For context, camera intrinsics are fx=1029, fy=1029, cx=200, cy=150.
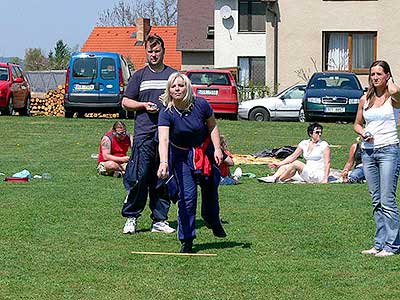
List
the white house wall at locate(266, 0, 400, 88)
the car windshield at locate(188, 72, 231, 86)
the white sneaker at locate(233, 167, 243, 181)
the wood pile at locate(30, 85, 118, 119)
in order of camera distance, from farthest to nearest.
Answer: the white house wall at locate(266, 0, 400, 88), the wood pile at locate(30, 85, 118, 119), the car windshield at locate(188, 72, 231, 86), the white sneaker at locate(233, 167, 243, 181)

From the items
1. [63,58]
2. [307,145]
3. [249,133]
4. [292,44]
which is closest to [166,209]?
[307,145]

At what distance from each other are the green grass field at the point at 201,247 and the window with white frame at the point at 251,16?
37.7m

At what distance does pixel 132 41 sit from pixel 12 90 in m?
41.4

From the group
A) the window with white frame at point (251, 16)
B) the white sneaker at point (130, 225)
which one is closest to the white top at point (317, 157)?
the white sneaker at point (130, 225)

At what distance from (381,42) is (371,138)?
3387cm

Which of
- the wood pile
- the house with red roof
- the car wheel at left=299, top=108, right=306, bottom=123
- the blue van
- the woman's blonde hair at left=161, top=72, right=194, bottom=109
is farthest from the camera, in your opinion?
the house with red roof

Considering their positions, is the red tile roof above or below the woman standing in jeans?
above

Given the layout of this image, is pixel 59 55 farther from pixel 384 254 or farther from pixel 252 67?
pixel 384 254

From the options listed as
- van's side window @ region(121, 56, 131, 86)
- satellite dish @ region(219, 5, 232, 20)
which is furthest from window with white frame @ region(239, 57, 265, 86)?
van's side window @ region(121, 56, 131, 86)

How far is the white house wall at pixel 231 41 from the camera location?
53.4 meters

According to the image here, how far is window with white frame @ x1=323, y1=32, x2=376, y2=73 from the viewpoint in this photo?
4297 cm

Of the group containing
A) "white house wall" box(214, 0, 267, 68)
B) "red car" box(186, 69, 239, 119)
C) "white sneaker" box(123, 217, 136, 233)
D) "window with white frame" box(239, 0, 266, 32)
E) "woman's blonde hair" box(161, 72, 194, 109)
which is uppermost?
"window with white frame" box(239, 0, 266, 32)

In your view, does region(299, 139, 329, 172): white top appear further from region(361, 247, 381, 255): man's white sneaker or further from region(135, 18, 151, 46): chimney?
region(135, 18, 151, 46): chimney

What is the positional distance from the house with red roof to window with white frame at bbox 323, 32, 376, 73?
24.7 m
